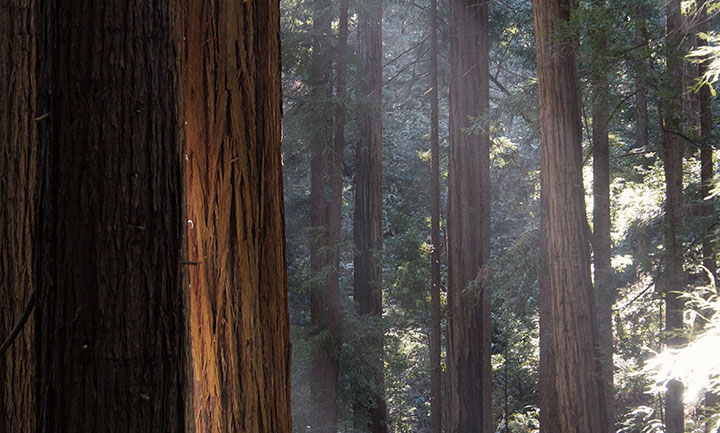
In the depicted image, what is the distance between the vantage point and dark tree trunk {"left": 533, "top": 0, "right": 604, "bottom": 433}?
752 centimetres

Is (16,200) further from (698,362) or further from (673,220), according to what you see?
(673,220)

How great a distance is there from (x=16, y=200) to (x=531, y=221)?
1595 centimetres

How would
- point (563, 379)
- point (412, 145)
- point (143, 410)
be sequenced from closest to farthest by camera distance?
point (143, 410) → point (563, 379) → point (412, 145)

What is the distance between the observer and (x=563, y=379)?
7586 mm

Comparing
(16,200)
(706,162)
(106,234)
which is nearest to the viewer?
(106,234)

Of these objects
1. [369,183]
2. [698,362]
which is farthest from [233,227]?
[369,183]

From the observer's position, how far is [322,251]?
11.3 m

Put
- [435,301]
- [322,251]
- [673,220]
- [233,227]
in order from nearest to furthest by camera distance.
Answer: [233,227] < [673,220] < [322,251] < [435,301]

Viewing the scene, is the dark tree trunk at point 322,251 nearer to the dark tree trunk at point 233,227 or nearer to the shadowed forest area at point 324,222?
the shadowed forest area at point 324,222

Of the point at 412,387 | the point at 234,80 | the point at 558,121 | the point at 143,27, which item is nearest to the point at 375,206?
the point at 412,387

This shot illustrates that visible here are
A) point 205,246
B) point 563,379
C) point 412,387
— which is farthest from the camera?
point 412,387

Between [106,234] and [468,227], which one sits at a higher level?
[468,227]

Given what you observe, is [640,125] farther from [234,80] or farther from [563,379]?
[234,80]

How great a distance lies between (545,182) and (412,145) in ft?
42.0
